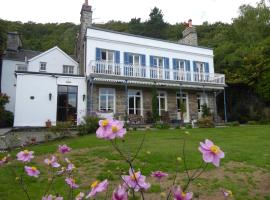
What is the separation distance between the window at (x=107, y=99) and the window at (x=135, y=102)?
1391mm

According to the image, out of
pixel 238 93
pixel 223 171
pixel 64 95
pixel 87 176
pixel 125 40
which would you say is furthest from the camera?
pixel 238 93

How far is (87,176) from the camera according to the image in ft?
22.0

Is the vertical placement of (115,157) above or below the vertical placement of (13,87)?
below

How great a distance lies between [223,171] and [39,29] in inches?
1588

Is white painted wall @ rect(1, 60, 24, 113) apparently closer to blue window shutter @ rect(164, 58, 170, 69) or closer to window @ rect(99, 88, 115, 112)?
window @ rect(99, 88, 115, 112)

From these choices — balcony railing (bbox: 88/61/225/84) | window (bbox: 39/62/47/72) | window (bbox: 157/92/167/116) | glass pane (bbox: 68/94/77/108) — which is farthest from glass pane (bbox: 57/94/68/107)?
window (bbox: 157/92/167/116)

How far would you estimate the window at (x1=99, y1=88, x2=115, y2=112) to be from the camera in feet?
68.5

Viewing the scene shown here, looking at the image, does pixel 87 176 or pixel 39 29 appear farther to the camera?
pixel 39 29

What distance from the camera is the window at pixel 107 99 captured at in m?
20.9

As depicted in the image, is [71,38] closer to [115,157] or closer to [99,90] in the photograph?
[99,90]

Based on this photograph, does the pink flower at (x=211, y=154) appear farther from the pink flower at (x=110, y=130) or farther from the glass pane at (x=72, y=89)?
the glass pane at (x=72, y=89)

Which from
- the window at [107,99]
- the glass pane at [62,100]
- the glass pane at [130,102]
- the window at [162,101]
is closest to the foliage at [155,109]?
the glass pane at [130,102]

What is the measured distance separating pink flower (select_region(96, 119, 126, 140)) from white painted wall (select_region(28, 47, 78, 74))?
81.7 ft

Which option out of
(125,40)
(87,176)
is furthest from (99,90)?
(87,176)
